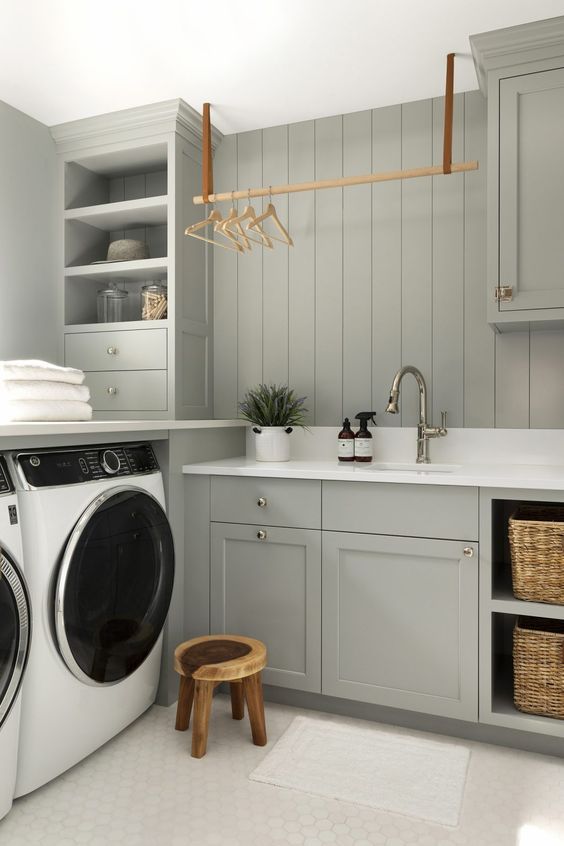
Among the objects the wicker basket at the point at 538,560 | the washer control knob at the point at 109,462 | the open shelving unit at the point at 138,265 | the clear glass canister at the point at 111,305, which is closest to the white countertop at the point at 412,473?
the wicker basket at the point at 538,560

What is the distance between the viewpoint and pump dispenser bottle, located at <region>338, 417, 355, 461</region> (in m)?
2.62

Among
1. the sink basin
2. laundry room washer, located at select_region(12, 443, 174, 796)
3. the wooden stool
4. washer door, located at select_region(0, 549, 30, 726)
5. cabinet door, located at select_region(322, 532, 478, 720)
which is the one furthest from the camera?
the sink basin

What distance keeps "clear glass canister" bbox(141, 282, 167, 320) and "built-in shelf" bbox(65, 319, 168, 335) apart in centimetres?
4

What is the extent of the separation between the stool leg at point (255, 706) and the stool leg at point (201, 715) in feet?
0.38

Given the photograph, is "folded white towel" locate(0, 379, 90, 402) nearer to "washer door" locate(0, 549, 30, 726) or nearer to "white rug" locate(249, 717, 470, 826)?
"washer door" locate(0, 549, 30, 726)

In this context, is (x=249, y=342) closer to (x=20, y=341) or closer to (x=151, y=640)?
(x=20, y=341)

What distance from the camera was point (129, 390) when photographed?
9.49 feet

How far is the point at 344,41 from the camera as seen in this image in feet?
7.37

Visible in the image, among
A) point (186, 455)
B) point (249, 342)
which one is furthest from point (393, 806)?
point (249, 342)

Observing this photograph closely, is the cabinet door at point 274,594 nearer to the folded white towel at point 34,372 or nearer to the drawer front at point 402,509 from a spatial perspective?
the drawer front at point 402,509

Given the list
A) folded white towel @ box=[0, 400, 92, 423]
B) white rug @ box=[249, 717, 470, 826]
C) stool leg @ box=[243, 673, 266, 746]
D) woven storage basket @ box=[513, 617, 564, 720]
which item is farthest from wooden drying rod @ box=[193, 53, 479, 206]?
white rug @ box=[249, 717, 470, 826]

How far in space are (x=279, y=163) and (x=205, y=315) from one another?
76 cm

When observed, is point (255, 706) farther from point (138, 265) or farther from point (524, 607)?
point (138, 265)

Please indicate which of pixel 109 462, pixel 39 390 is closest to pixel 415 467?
pixel 109 462
